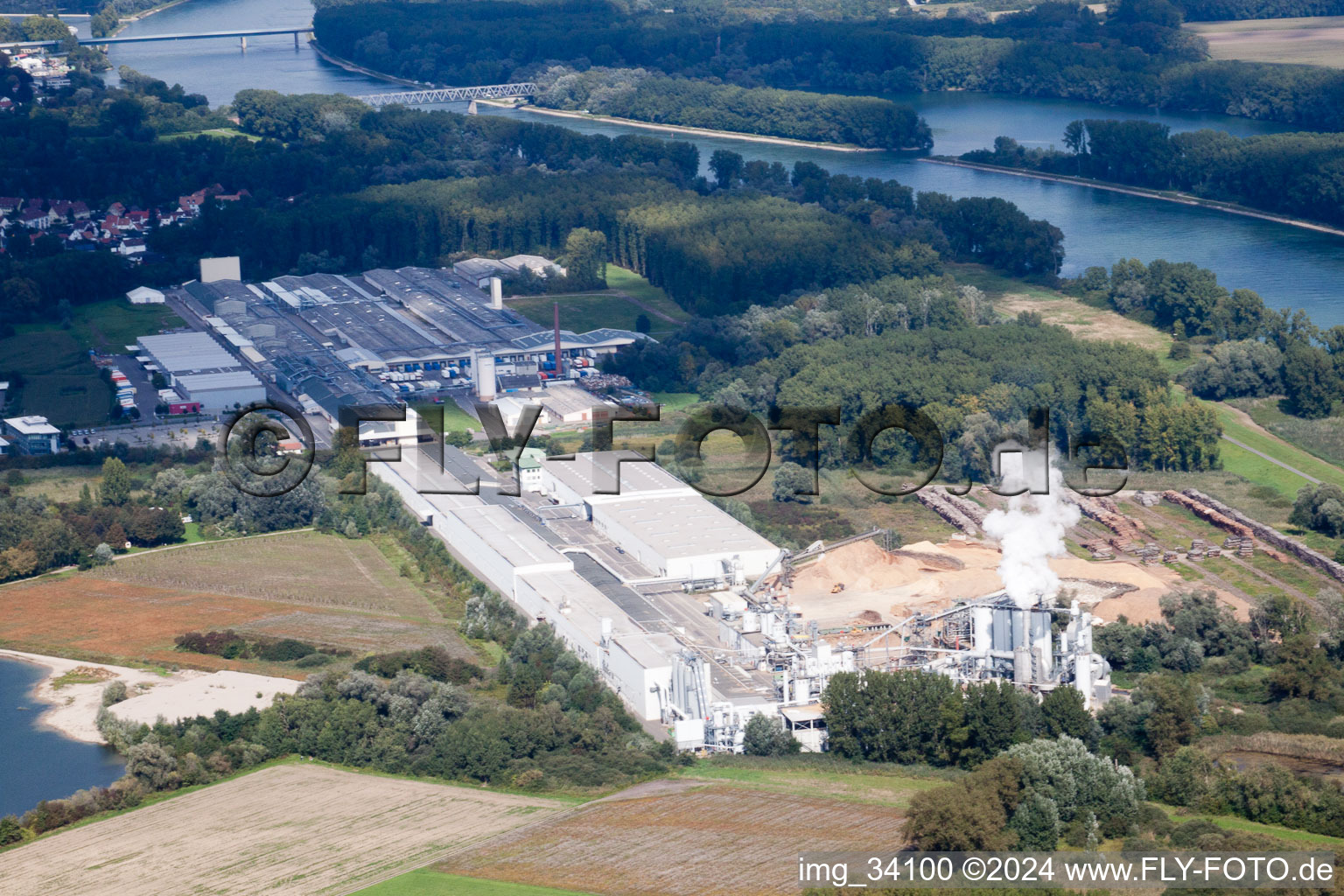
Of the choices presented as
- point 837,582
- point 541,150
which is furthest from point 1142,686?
point 541,150

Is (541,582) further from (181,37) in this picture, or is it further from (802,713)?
(181,37)

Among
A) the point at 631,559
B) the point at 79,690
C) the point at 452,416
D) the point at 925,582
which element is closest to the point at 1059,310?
the point at 452,416

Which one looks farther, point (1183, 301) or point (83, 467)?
point (1183, 301)

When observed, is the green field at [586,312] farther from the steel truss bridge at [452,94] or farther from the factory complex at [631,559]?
the steel truss bridge at [452,94]

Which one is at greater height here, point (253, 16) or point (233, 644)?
point (253, 16)

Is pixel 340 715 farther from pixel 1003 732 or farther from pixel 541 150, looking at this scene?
pixel 541 150

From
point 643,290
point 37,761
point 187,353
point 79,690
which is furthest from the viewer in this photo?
point 643,290

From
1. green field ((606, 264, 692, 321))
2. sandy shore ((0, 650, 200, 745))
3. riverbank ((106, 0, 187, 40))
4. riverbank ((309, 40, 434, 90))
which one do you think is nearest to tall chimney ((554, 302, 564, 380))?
green field ((606, 264, 692, 321))
